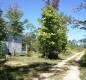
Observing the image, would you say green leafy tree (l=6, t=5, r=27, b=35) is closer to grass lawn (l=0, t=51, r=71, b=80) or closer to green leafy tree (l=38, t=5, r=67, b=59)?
green leafy tree (l=38, t=5, r=67, b=59)

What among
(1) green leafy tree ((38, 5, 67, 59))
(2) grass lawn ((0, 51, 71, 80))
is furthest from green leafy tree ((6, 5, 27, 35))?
(2) grass lawn ((0, 51, 71, 80))

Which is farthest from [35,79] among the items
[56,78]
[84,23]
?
[84,23]

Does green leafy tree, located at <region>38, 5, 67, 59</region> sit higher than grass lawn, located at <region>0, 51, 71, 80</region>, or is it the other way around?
green leafy tree, located at <region>38, 5, 67, 59</region>

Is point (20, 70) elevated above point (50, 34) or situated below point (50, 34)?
below

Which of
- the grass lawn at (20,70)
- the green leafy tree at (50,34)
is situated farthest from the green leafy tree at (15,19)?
the grass lawn at (20,70)

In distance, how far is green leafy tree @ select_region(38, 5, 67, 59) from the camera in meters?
41.0

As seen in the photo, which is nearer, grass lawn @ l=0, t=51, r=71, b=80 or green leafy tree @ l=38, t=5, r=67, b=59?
grass lawn @ l=0, t=51, r=71, b=80

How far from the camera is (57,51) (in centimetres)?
4253

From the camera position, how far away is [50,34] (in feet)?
134

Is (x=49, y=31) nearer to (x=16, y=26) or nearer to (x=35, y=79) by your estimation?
(x=16, y=26)

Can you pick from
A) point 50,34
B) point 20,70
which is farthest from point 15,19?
point 20,70

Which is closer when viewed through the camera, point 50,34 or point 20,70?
point 20,70

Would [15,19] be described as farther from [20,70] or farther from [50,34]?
[20,70]

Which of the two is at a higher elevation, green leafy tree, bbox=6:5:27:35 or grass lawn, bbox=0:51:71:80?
green leafy tree, bbox=6:5:27:35
